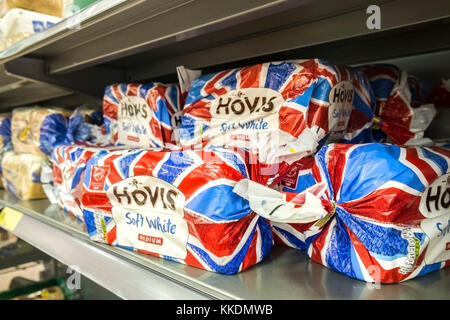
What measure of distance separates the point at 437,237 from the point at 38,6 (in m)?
1.53

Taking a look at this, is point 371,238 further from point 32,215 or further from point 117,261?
point 32,215

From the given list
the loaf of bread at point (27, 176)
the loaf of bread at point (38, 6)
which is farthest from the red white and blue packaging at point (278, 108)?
the loaf of bread at point (38, 6)

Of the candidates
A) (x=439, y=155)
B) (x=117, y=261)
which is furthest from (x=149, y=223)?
(x=439, y=155)

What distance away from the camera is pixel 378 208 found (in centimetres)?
53

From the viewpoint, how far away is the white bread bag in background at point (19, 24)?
1310 mm

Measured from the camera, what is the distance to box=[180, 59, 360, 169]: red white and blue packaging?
27.0 inches

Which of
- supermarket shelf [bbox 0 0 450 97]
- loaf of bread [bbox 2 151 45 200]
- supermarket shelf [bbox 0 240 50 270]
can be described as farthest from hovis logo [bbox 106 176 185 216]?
supermarket shelf [bbox 0 240 50 270]

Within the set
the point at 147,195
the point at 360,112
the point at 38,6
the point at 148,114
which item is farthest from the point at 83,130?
the point at 360,112

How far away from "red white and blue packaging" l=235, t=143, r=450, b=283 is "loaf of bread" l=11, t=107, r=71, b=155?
98cm

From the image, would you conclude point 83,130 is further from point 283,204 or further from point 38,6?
point 283,204

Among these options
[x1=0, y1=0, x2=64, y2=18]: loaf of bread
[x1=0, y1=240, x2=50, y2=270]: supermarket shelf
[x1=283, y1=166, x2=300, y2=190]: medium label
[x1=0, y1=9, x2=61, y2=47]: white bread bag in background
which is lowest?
[x1=0, y1=240, x2=50, y2=270]: supermarket shelf

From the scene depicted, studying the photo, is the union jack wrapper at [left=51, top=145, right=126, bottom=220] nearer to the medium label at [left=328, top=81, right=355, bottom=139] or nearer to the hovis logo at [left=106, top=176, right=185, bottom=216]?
the hovis logo at [left=106, top=176, right=185, bottom=216]

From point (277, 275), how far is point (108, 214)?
42 centimetres
